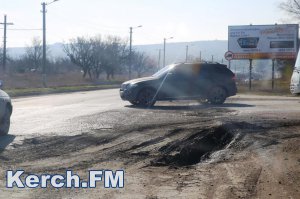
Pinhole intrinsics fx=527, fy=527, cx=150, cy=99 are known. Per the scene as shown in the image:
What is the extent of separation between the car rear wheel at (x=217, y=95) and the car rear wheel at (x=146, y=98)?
8.04ft

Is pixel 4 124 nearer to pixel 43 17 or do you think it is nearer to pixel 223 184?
pixel 223 184

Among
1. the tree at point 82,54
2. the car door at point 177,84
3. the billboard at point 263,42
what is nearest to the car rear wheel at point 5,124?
the car door at point 177,84

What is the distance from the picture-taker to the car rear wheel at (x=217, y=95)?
66.1 feet

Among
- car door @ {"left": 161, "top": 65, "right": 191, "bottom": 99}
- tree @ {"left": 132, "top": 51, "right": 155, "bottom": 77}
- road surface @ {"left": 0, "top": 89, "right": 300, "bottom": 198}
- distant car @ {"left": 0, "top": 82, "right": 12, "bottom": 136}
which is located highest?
tree @ {"left": 132, "top": 51, "right": 155, "bottom": 77}

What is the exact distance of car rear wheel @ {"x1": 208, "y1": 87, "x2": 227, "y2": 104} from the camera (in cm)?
2016

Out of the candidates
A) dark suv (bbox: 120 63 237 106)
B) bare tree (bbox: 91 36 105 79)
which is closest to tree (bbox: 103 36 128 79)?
bare tree (bbox: 91 36 105 79)

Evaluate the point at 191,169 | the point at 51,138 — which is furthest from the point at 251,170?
the point at 51,138

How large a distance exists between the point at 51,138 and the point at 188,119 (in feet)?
14.6

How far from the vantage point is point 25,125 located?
42.9 feet

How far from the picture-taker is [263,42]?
40.5 m

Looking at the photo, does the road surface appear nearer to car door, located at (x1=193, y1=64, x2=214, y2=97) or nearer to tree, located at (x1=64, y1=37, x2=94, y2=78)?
car door, located at (x1=193, y1=64, x2=214, y2=97)

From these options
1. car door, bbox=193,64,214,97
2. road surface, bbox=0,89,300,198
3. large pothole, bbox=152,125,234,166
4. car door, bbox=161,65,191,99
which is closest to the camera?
road surface, bbox=0,89,300,198

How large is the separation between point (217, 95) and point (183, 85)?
1.46 meters

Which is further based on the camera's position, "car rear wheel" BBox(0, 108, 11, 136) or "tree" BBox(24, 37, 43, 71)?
"tree" BBox(24, 37, 43, 71)
